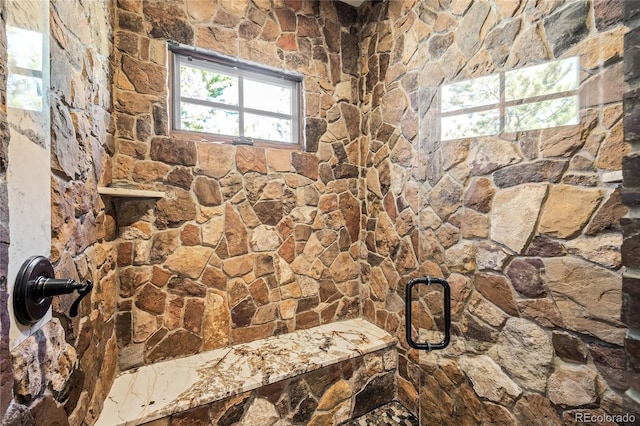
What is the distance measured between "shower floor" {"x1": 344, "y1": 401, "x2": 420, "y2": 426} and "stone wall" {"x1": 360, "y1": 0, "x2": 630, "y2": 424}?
0.08 meters

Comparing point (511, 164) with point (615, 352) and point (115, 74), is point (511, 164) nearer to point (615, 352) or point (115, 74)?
point (615, 352)

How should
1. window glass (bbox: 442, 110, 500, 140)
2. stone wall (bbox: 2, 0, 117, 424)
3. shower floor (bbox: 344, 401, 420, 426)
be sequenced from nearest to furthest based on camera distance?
stone wall (bbox: 2, 0, 117, 424), window glass (bbox: 442, 110, 500, 140), shower floor (bbox: 344, 401, 420, 426)

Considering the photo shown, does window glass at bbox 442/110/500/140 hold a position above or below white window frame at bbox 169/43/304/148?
below

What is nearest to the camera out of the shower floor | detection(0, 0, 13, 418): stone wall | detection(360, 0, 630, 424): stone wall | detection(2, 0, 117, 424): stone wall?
detection(0, 0, 13, 418): stone wall

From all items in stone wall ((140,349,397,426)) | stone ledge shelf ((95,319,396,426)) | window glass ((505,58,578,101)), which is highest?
window glass ((505,58,578,101))

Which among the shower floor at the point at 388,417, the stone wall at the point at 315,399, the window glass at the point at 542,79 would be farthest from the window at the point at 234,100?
the shower floor at the point at 388,417

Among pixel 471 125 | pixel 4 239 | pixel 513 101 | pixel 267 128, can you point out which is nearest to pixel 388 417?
pixel 471 125

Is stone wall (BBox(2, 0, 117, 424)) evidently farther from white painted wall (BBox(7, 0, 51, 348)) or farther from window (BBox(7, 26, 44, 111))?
window (BBox(7, 26, 44, 111))

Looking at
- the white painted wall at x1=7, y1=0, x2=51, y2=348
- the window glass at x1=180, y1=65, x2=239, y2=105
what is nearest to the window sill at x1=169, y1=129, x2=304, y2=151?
the window glass at x1=180, y1=65, x2=239, y2=105

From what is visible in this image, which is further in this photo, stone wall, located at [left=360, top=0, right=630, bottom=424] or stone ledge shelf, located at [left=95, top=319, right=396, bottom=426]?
stone ledge shelf, located at [left=95, top=319, right=396, bottom=426]

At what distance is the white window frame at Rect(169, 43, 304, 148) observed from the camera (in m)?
1.70

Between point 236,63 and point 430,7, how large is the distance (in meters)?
1.36

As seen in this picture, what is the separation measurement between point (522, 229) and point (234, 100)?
1.92 metres

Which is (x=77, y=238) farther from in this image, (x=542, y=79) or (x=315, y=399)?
Answer: (x=542, y=79)
